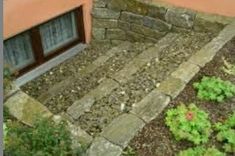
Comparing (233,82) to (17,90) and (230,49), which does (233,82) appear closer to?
(230,49)

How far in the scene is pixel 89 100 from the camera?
454cm

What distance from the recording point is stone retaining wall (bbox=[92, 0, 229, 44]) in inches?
223

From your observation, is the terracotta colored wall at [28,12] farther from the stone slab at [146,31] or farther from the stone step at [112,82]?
the stone step at [112,82]

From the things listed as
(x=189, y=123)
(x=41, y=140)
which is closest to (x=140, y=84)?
(x=189, y=123)

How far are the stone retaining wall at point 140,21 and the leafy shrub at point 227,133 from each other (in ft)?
5.86

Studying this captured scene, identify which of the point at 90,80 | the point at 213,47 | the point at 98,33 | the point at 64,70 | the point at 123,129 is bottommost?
the point at 64,70

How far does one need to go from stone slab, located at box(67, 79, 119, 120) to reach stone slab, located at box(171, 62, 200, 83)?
26.0 inches

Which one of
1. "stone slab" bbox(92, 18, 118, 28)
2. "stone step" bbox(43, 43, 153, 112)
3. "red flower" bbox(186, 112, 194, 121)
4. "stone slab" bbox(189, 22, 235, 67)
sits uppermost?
"stone slab" bbox(189, 22, 235, 67)

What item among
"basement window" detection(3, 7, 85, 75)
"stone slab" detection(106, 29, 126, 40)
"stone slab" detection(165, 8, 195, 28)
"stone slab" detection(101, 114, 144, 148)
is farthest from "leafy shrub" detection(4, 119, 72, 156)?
"stone slab" detection(106, 29, 126, 40)

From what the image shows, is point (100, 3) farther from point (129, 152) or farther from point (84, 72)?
point (129, 152)

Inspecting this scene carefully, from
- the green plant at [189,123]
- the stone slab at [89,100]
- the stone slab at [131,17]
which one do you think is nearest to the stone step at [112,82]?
the stone slab at [89,100]

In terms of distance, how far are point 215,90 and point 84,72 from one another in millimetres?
2168

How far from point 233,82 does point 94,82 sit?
1.86m

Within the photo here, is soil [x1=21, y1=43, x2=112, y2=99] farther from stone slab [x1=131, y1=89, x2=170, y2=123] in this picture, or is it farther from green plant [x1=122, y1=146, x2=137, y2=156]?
green plant [x1=122, y1=146, x2=137, y2=156]
